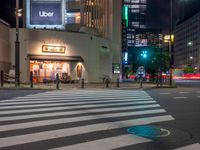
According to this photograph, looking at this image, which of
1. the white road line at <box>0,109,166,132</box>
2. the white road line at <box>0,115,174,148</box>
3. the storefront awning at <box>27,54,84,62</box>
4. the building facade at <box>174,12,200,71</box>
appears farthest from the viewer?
the building facade at <box>174,12,200,71</box>

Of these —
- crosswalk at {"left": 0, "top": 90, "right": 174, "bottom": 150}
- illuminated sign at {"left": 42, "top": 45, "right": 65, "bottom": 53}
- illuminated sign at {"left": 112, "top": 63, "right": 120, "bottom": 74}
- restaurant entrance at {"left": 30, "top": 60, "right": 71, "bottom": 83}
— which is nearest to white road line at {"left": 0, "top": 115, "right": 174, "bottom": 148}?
crosswalk at {"left": 0, "top": 90, "right": 174, "bottom": 150}

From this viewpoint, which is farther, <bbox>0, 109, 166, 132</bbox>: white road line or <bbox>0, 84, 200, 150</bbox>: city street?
<bbox>0, 109, 166, 132</bbox>: white road line

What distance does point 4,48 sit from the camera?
37438 millimetres

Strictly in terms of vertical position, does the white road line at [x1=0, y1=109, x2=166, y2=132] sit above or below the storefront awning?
below

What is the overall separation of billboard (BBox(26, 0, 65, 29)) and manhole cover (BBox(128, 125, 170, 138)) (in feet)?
126

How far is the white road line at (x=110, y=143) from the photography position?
270 inches

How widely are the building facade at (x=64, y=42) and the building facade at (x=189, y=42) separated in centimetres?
10651

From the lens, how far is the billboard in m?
46.0

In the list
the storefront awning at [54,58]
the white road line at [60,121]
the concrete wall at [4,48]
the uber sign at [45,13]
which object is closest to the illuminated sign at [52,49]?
the storefront awning at [54,58]

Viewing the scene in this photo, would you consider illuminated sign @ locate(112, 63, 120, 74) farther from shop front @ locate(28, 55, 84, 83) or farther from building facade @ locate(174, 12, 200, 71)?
building facade @ locate(174, 12, 200, 71)

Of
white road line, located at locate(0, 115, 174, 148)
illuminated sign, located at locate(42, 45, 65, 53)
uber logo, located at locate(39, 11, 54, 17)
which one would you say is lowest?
white road line, located at locate(0, 115, 174, 148)

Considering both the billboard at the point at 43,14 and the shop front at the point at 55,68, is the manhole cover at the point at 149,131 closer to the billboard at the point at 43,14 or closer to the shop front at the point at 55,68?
the shop front at the point at 55,68

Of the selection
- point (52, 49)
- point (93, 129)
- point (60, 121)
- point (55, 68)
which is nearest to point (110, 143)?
point (93, 129)

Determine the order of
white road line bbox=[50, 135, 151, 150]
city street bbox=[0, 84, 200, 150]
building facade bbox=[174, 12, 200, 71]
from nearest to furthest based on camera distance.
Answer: white road line bbox=[50, 135, 151, 150], city street bbox=[0, 84, 200, 150], building facade bbox=[174, 12, 200, 71]
